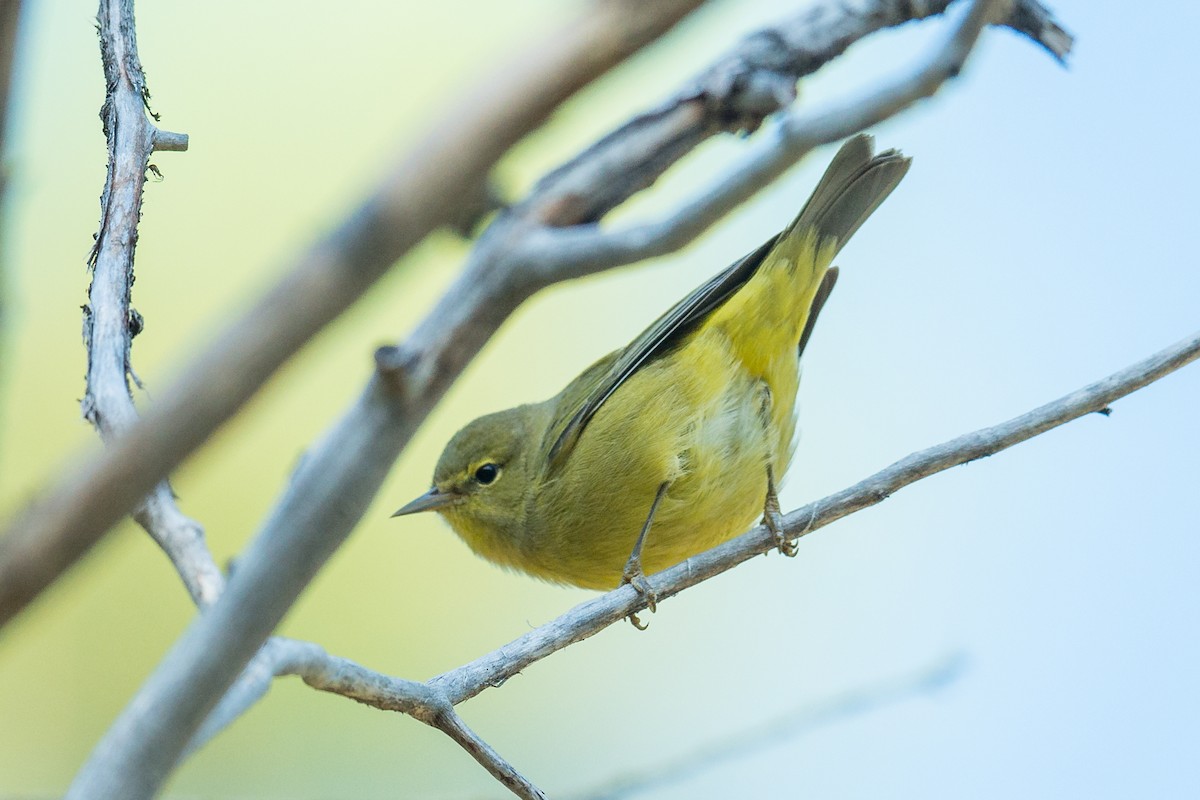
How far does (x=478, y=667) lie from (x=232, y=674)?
1.73 m

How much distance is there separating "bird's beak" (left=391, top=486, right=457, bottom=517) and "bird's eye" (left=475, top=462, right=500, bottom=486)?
14cm

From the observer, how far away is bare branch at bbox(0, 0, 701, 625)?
2.50 ft

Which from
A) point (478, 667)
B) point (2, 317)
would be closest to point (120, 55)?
point (2, 317)

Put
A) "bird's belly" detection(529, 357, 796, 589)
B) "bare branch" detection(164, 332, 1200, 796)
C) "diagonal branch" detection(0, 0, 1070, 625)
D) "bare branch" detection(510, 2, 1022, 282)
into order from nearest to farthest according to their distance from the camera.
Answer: "diagonal branch" detection(0, 0, 1070, 625) < "bare branch" detection(510, 2, 1022, 282) < "bare branch" detection(164, 332, 1200, 796) < "bird's belly" detection(529, 357, 796, 589)

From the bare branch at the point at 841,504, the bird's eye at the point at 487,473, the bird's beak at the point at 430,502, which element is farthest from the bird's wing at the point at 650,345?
the bare branch at the point at 841,504

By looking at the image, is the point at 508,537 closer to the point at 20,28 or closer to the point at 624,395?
the point at 624,395

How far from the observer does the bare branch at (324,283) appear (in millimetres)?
762

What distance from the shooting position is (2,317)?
7.62ft

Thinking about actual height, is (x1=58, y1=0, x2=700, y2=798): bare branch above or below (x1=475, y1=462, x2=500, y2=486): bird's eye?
below

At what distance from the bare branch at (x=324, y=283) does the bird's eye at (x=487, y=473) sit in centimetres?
374

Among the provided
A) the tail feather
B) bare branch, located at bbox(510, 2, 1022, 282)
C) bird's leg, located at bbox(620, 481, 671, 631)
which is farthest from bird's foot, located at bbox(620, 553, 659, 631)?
bare branch, located at bbox(510, 2, 1022, 282)

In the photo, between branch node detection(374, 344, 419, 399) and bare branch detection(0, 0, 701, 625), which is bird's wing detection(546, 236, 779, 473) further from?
bare branch detection(0, 0, 701, 625)

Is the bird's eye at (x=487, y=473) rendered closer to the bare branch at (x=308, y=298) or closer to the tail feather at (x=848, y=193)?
the tail feather at (x=848, y=193)

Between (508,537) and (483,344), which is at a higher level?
(508,537)
